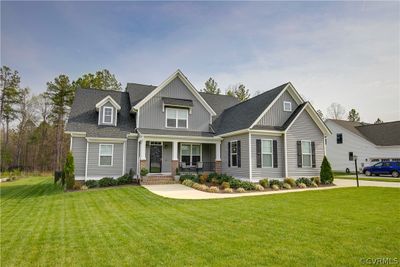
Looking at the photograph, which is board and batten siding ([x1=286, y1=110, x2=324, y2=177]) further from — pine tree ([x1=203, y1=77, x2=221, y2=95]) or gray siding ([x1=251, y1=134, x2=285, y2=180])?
pine tree ([x1=203, y1=77, x2=221, y2=95])

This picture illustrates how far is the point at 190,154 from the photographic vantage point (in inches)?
790

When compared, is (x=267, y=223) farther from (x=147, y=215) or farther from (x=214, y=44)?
(x=214, y=44)

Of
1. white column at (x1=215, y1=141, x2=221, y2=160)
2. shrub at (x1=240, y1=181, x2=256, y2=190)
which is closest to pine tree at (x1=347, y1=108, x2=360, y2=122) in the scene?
white column at (x1=215, y1=141, x2=221, y2=160)

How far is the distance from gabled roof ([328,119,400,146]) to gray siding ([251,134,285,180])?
65.1 ft

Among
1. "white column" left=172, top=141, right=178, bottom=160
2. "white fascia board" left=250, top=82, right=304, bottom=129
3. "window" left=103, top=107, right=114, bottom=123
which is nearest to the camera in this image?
"white fascia board" left=250, top=82, right=304, bottom=129

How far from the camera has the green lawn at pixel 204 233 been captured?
4.54 metres

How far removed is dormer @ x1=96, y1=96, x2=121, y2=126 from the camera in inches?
719

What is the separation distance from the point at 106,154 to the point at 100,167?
97 cm

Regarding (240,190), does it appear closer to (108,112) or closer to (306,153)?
(306,153)

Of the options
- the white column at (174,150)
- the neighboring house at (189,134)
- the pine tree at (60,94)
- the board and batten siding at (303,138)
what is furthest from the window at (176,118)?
the pine tree at (60,94)

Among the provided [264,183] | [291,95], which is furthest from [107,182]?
[291,95]

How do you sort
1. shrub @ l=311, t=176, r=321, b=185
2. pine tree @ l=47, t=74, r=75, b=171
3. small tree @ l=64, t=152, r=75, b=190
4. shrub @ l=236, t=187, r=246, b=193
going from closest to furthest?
shrub @ l=236, t=187, r=246, b=193, small tree @ l=64, t=152, r=75, b=190, shrub @ l=311, t=176, r=321, b=185, pine tree @ l=47, t=74, r=75, b=171

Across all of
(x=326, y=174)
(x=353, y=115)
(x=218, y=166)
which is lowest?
(x=326, y=174)

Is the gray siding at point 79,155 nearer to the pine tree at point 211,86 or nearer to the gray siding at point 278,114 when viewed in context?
the gray siding at point 278,114
